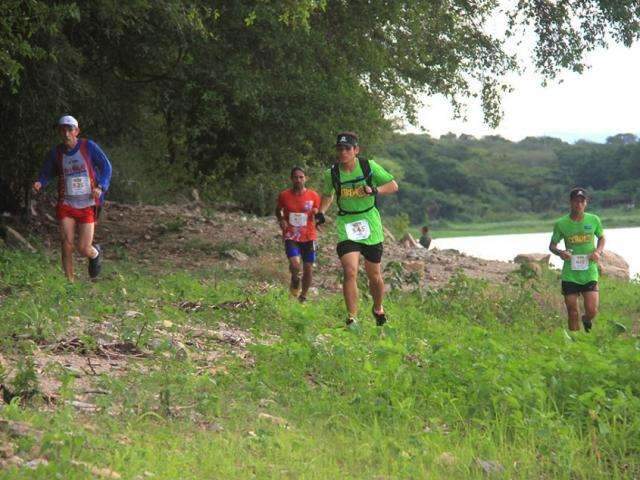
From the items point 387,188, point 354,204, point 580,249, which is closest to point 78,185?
point 354,204

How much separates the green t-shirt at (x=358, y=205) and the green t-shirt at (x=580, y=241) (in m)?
3.12

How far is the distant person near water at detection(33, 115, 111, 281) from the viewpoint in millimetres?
12055

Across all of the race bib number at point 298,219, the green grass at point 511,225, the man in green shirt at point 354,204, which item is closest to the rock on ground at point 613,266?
the race bib number at point 298,219

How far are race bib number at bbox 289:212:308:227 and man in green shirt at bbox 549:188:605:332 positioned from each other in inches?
118

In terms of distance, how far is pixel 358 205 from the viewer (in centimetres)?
1091

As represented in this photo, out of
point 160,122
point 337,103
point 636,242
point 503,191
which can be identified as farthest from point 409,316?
point 503,191

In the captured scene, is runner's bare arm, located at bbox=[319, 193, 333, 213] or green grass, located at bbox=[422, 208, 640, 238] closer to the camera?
runner's bare arm, located at bbox=[319, 193, 333, 213]

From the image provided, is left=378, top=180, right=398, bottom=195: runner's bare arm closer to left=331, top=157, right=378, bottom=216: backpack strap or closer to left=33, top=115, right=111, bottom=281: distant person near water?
left=331, top=157, right=378, bottom=216: backpack strap

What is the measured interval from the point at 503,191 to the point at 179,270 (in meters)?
90.7

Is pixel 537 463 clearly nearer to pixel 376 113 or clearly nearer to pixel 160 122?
pixel 376 113

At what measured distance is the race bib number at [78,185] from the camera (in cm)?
1213

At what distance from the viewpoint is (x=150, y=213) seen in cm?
2539

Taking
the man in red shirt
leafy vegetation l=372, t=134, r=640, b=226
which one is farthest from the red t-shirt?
leafy vegetation l=372, t=134, r=640, b=226

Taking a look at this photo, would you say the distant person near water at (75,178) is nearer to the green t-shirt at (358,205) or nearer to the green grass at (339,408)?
the green grass at (339,408)
